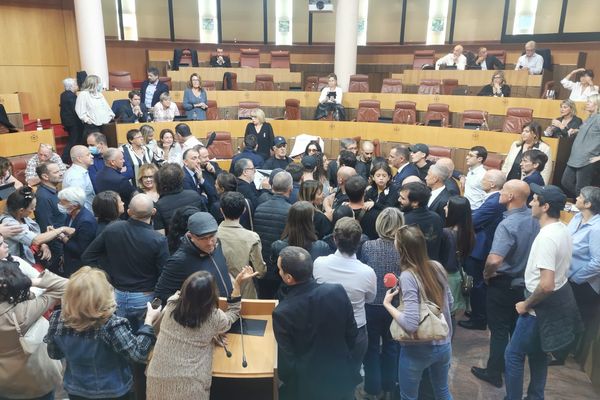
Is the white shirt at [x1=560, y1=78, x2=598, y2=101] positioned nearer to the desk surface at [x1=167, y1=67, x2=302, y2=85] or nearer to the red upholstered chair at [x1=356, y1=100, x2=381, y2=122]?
the red upholstered chair at [x1=356, y1=100, x2=381, y2=122]

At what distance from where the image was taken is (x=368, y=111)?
8.28 m

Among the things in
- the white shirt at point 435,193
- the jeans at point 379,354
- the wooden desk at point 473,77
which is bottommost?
the jeans at point 379,354

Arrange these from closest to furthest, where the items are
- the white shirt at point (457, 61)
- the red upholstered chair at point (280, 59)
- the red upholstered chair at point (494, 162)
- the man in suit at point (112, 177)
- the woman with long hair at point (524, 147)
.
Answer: the man in suit at point (112, 177), the woman with long hair at point (524, 147), the red upholstered chair at point (494, 162), the white shirt at point (457, 61), the red upholstered chair at point (280, 59)

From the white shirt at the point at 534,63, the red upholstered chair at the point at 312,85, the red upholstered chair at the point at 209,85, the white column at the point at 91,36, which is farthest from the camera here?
the red upholstered chair at the point at 312,85

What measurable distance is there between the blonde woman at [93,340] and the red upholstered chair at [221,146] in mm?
5374

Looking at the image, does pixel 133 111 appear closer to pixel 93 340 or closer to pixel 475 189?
pixel 475 189

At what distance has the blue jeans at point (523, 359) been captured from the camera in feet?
8.54

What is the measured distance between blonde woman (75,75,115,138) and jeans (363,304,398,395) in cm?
519

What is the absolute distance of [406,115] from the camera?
26.0ft

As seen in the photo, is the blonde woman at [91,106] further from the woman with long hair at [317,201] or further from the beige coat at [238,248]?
the beige coat at [238,248]

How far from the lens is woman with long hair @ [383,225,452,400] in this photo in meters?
2.16

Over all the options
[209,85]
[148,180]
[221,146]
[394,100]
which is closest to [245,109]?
[209,85]

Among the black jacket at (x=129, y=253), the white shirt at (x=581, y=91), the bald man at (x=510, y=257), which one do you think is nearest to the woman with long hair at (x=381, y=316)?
the bald man at (x=510, y=257)

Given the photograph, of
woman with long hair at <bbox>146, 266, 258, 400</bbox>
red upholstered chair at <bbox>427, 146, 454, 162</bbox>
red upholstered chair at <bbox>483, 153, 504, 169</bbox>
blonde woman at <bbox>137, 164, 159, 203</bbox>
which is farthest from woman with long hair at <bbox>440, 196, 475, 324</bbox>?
red upholstered chair at <bbox>427, 146, 454, 162</bbox>
